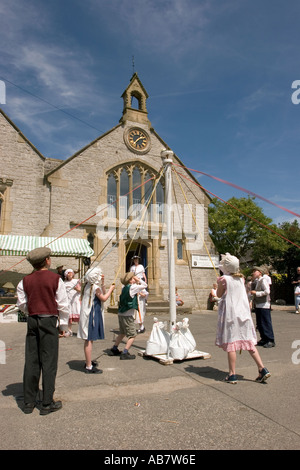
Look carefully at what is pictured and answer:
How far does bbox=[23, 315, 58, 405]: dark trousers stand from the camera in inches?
145

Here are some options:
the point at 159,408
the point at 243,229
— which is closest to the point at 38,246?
the point at 159,408

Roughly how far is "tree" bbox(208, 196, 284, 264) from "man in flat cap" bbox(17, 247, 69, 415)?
79.5ft

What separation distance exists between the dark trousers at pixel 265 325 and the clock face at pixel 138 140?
A: 12453 mm

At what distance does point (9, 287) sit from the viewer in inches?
540

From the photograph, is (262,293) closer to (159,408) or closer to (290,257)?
(159,408)

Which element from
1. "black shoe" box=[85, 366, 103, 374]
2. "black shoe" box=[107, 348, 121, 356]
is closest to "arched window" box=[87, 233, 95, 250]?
"black shoe" box=[107, 348, 121, 356]

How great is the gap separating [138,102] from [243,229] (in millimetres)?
15711

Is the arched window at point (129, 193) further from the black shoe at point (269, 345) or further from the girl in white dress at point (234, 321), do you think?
the girl in white dress at point (234, 321)

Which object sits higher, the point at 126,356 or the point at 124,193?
the point at 124,193

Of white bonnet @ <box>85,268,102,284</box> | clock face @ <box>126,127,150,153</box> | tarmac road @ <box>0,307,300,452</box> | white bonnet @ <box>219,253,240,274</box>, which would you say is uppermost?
clock face @ <box>126,127,150,153</box>

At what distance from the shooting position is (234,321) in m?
4.68

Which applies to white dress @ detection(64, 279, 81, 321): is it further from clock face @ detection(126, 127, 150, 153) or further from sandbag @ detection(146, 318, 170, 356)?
clock face @ detection(126, 127, 150, 153)

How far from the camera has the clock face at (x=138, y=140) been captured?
17.6m

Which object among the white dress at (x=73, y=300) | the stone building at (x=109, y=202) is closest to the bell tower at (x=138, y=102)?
the stone building at (x=109, y=202)
